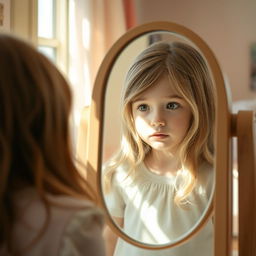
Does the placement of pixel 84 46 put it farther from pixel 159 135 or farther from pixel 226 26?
pixel 226 26

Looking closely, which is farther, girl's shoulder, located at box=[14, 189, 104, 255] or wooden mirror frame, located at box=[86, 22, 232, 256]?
wooden mirror frame, located at box=[86, 22, 232, 256]

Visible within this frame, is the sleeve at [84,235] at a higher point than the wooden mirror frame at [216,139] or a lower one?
lower

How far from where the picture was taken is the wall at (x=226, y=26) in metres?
2.92

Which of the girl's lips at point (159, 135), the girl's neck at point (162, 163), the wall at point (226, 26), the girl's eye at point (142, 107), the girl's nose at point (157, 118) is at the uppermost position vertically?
the wall at point (226, 26)

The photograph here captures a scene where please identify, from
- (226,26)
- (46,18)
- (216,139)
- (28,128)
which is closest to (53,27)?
(46,18)

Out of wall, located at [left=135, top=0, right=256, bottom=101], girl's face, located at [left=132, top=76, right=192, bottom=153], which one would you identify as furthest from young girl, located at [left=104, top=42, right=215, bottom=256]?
wall, located at [left=135, top=0, right=256, bottom=101]

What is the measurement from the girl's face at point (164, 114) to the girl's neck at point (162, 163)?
0.01 meters

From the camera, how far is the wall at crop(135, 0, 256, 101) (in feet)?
9.58

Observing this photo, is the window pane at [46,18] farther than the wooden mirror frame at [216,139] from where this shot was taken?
Yes

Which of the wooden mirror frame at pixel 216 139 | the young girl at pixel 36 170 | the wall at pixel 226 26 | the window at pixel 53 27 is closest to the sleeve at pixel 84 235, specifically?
the young girl at pixel 36 170

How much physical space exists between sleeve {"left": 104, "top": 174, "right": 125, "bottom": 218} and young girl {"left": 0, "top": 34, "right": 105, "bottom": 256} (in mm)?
313

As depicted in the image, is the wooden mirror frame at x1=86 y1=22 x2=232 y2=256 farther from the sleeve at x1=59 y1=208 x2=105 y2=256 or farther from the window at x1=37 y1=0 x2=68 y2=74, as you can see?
the window at x1=37 y1=0 x2=68 y2=74

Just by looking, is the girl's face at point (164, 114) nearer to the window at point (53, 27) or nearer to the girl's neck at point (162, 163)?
the girl's neck at point (162, 163)

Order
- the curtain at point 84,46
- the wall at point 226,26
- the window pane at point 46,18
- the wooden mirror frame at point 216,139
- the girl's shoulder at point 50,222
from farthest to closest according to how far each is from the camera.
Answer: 1. the wall at point 226,26
2. the curtain at point 84,46
3. the window pane at point 46,18
4. the wooden mirror frame at point 216,139
5. the girl's shoulder at point 50,222
